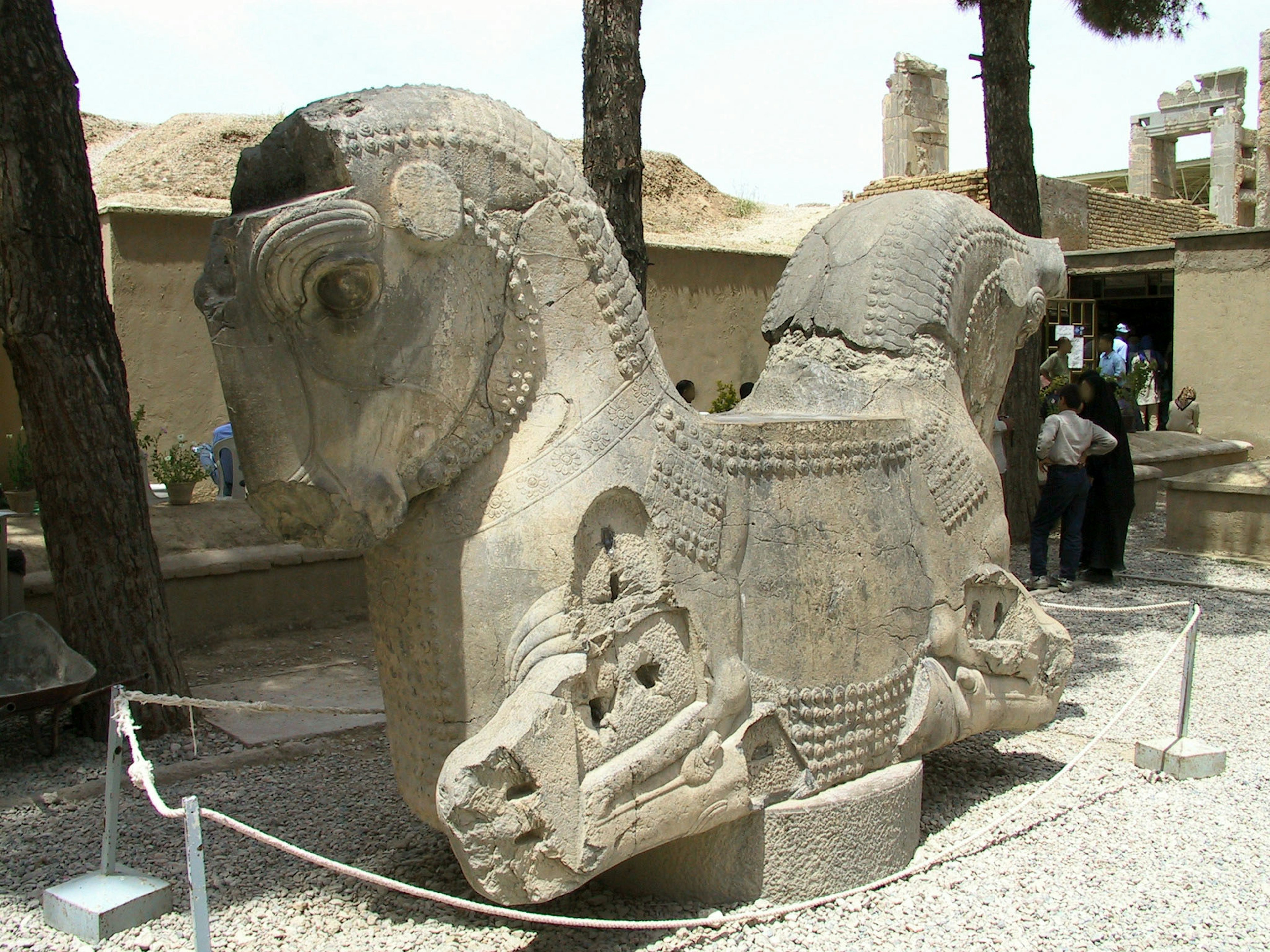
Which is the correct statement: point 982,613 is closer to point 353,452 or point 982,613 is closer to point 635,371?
point 635,371

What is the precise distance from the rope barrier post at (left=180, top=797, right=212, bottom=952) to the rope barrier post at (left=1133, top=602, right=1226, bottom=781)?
340 cm

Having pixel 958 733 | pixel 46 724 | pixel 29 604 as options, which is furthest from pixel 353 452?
pixel 29 604

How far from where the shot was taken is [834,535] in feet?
10.2

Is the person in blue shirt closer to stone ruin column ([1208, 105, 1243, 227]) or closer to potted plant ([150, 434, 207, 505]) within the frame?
potted plant ([150, 434, 207, 505])

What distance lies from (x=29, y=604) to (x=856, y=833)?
4.32 meters

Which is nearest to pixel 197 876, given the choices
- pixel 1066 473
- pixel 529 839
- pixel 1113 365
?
pixel 529 839

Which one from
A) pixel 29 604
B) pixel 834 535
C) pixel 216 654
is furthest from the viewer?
pixel 216 654

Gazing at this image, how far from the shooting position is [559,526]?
8.56 feet

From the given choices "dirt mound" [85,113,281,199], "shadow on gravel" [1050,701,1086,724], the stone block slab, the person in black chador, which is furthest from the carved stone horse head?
"dirt mound" [85,113,281,199]

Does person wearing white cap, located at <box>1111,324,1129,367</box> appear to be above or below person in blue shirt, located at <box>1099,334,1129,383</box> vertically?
above

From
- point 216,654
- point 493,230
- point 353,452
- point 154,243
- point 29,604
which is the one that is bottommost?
point 216,654

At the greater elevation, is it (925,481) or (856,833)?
(925,481)

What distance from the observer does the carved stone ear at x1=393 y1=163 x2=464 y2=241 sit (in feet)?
7.87

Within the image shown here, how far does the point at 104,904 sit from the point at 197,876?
106cm
